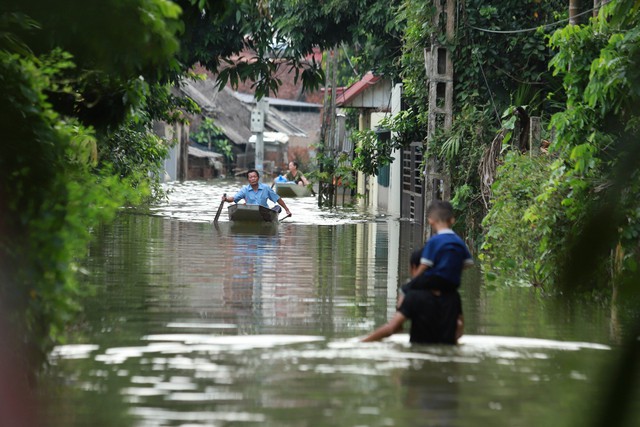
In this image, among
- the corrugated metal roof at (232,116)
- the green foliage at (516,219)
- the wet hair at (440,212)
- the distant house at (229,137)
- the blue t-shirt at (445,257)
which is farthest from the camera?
the corrugated metal roof at (232,116)

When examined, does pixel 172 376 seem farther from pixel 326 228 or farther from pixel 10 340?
pixel 326 228

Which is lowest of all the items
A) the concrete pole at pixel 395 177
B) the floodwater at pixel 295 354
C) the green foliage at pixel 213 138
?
the floodwater at pixel 295 354

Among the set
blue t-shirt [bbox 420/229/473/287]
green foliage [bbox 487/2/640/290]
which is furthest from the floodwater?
green foliage [bbox 487/2/640/290]

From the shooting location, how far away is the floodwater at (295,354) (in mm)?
6621

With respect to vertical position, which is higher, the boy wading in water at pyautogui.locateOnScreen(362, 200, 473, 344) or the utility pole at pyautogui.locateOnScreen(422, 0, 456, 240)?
the utility pole at pyautogui.locateOnScreen(422, 0, 456, 240)

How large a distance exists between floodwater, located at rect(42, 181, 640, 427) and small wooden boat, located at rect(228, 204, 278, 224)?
853 cm

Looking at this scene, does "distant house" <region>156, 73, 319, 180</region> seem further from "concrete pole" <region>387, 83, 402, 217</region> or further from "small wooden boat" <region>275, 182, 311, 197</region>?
"concrete pole" <region>387, 83, 402, 217</region>

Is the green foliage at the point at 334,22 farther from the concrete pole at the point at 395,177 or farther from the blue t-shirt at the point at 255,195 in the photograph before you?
the concrete pole at the point at 395,177

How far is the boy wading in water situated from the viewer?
896 centimetres

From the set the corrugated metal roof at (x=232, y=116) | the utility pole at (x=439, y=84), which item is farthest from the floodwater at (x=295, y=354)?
the corrugated metal roof at (x=232, y=116)

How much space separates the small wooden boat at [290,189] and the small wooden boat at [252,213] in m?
16.1

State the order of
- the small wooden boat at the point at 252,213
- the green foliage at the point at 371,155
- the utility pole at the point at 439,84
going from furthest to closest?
the green foliage at the point at 371,155, the small wooden boat at the point at 252,213, the utility pole at the point at 439,84

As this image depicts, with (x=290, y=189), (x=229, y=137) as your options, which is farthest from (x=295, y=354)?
(x=229, y=137)

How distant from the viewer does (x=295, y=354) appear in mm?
8797
